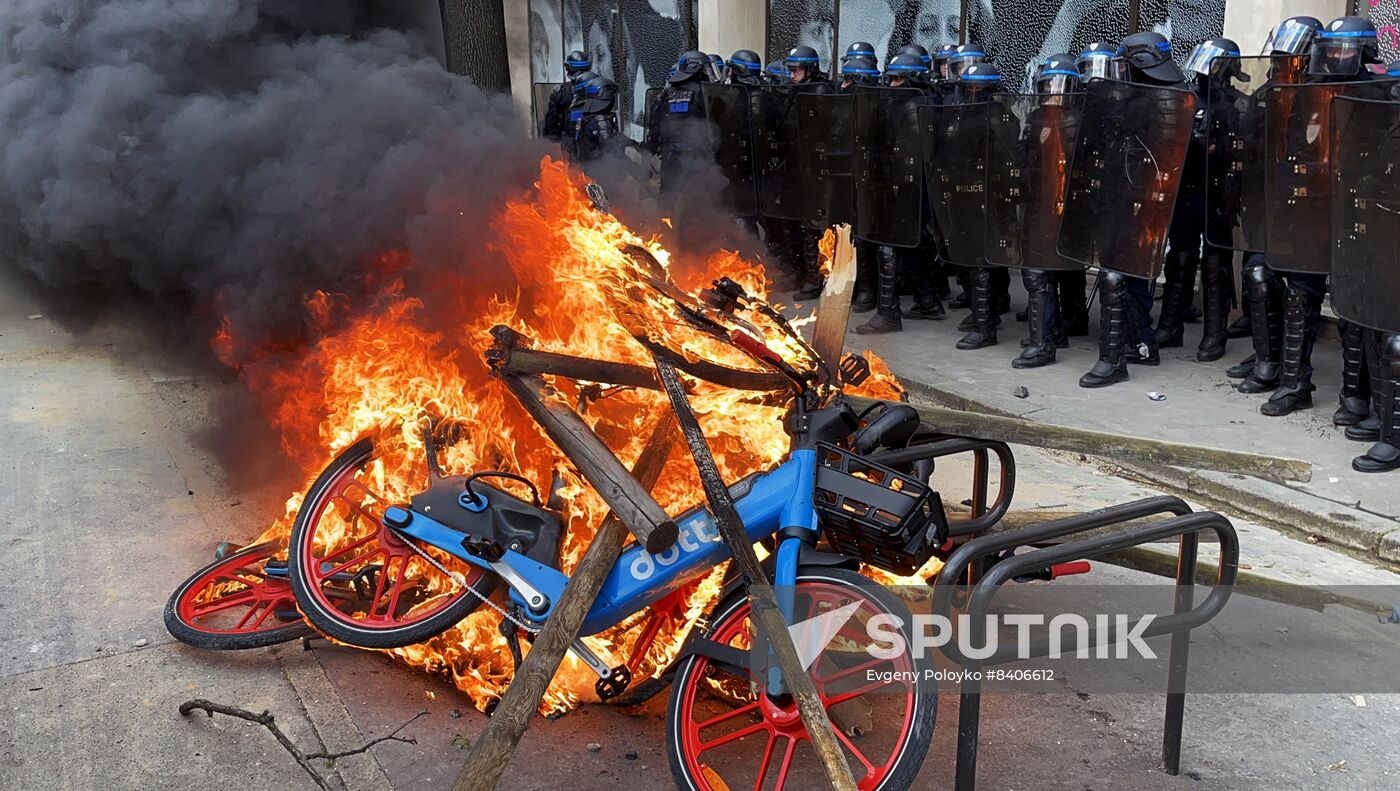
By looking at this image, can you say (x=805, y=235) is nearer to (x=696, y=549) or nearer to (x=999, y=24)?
(x=999, y=24)

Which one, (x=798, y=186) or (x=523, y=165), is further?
(x=798, y=186)

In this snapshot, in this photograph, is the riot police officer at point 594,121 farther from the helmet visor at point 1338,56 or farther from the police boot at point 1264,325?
the helmet visor at point 1338,56

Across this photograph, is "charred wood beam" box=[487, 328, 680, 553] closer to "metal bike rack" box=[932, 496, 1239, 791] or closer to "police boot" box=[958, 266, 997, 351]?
"metal bike rack" box=[932, 496, 1239, 791]

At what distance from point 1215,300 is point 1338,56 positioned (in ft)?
6.45

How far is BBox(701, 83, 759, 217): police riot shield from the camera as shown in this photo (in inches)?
431

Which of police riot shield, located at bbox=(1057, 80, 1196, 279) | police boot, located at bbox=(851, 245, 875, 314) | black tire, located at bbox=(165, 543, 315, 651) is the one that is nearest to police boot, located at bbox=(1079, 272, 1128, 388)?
police riot shield, located at bbox=(1057, 80, 1196, 279)

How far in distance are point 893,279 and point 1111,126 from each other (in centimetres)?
246

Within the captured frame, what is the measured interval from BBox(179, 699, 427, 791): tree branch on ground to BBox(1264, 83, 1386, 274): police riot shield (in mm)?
5243

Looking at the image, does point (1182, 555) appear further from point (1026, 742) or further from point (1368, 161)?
point (1368, 161)

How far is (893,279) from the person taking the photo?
30.7ft

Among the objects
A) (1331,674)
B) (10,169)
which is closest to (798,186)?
(10,169)

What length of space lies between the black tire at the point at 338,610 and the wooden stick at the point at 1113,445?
4.44 feet

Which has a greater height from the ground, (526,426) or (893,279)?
(526,426)

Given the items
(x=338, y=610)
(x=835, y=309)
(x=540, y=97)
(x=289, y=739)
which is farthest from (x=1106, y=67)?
(x=540, y=97)
